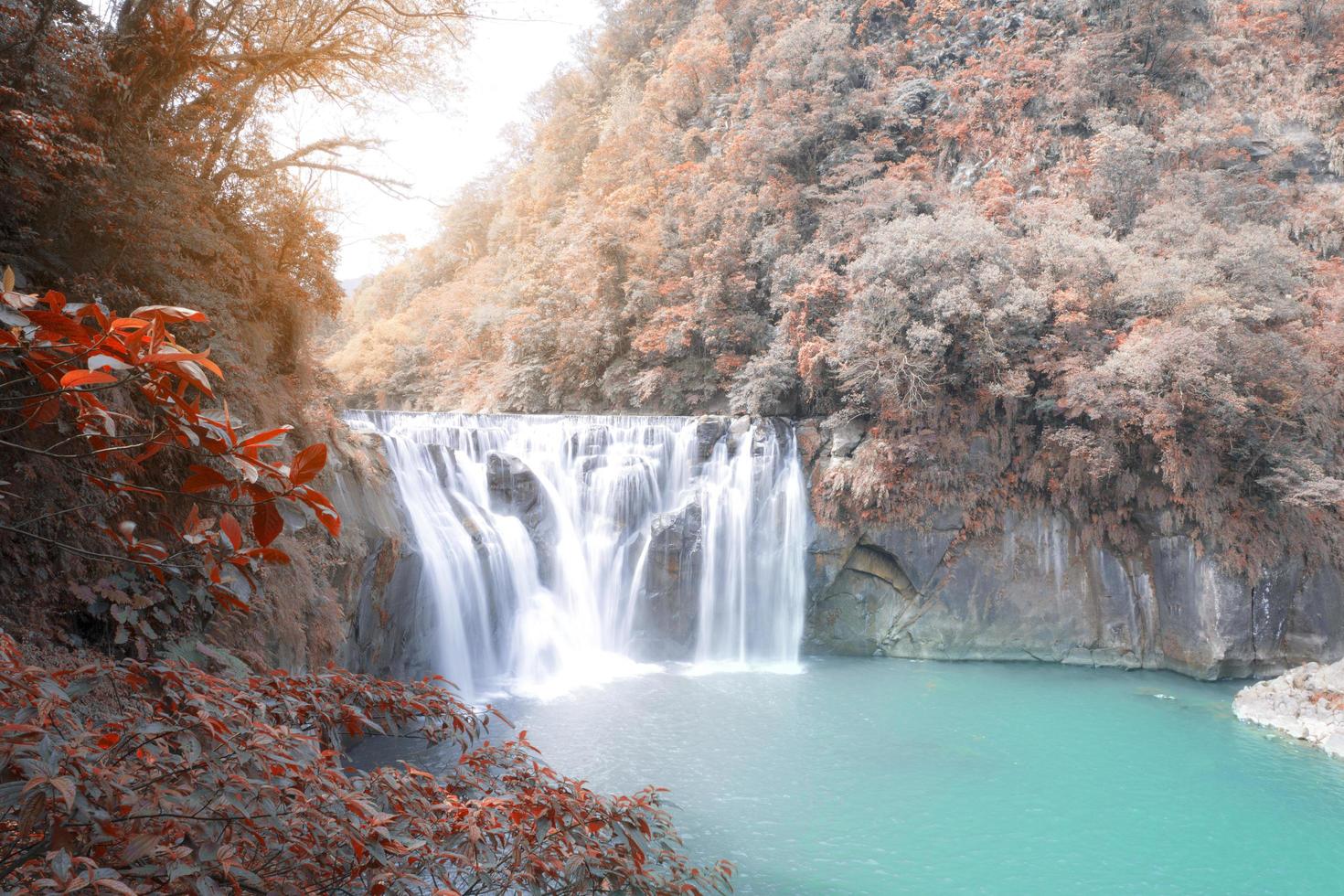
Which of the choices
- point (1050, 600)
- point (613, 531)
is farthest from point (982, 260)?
point (613, 531)

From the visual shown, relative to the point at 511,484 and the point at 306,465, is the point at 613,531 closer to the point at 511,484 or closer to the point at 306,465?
the point at 511,484

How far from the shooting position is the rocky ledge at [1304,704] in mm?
10219

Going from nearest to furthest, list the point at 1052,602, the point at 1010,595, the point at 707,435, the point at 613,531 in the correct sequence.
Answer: the point at 1052,602, the point at 1010,595, the point at 613,531, the point at 707,435

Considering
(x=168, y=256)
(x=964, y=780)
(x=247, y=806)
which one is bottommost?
(x=964, y=780)

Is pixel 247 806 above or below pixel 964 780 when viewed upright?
above

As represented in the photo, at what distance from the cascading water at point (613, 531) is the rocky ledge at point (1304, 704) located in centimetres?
734

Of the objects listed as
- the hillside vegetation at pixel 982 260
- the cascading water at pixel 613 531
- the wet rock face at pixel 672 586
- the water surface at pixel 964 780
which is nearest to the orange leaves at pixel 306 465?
the water surface at pixel 964 780

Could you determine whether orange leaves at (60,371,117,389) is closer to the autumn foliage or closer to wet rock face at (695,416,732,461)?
the autumn foliage

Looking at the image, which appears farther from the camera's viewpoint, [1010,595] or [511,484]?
[1010,595]

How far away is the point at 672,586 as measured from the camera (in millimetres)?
14148

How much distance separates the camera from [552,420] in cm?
1530

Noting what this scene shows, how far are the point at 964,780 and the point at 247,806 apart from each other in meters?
9.33

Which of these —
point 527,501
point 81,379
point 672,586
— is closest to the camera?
point 81,379

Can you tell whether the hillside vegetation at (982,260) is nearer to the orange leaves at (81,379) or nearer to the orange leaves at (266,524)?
the orange leaves at (266,524)
